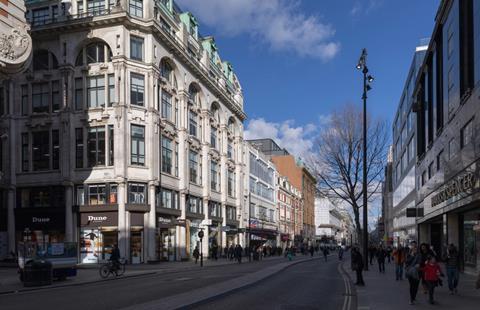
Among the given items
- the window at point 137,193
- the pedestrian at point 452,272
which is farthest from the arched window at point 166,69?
the pedestrian at point 452,272

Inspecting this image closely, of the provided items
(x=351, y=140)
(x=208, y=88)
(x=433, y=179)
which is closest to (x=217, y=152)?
(x=208, y=88)

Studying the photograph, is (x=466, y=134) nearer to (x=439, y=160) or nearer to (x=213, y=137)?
(x=439, y=160)

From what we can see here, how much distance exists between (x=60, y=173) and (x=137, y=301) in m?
31.7

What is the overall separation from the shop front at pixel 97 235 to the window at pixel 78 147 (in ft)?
14.3

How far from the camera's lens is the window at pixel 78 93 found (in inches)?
1756

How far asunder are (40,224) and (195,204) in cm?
1607

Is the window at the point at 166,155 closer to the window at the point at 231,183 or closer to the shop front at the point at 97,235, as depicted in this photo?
the shop front at the point at 97,235

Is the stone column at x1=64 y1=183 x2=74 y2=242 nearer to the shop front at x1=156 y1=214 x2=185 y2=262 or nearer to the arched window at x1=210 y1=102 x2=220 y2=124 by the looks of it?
the shop front at x1=156 y1=214 x2=185 y2=262

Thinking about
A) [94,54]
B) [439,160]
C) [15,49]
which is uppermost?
[94,54]

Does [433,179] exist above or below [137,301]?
above

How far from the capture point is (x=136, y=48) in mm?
44562

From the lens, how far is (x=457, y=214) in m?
31.1

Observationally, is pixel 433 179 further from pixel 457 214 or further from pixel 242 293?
pixel 242 293

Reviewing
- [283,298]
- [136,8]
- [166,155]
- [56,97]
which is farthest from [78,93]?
[283,298]
